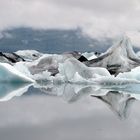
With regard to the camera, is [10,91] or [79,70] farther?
[79,70]

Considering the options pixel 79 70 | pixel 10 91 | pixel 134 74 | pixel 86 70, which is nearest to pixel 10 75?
pixel 79 70

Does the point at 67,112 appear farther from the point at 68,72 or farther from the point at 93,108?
the point at 68,72

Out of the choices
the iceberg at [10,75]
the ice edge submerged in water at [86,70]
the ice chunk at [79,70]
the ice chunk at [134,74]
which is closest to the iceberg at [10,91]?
the iceberg at [10,75]

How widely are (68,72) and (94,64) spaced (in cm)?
265

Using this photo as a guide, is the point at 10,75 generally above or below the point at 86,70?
below

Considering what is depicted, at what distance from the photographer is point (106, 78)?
34.2ft

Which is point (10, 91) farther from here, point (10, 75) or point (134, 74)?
point (134, 74)

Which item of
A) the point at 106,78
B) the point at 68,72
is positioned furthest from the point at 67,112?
the point at 68,72

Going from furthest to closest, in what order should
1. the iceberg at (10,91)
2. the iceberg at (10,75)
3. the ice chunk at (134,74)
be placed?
the ice chunk at (134,74) → the iceberg at (10,75) → the iceberg at (10,91)

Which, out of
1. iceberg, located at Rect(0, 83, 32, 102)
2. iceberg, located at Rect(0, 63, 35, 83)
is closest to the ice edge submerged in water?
iceberg, located at Rect(0, 63, 35, 83)

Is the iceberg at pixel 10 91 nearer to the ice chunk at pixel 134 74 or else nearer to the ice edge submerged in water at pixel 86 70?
the ice edge submerged in water at pixel 86 70

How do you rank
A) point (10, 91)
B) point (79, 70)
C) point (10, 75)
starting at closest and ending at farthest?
1. point (10, 91)
2. point (10, 75)
3. point (79, 70)

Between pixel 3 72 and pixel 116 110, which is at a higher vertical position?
pixel 3 72

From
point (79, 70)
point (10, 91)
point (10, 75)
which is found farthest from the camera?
point (79, 70)
